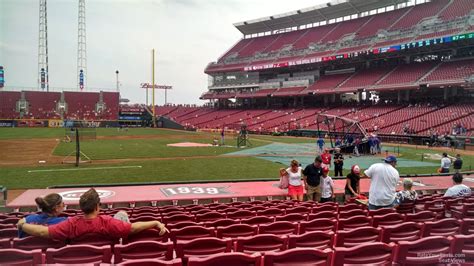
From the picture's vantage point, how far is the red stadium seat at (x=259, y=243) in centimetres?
436

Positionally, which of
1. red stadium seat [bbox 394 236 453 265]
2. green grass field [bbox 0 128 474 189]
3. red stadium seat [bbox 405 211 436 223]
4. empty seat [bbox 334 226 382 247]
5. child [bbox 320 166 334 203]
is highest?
red stadium seat [bbox 394 236 453 265]

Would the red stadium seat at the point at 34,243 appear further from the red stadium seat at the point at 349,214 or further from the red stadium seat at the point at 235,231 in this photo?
the red stadium seat at the point at 349,214

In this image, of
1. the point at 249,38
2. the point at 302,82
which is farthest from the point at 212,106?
the point at 302,82

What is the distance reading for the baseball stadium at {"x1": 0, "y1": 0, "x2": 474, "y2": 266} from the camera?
4344 millimetres

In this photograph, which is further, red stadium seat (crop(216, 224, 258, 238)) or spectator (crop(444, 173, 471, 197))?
spectator (crop(444, 173, 471, 197))

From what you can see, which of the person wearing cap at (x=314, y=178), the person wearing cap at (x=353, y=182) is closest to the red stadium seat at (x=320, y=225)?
the person wearing cap at (x=314, y=178)

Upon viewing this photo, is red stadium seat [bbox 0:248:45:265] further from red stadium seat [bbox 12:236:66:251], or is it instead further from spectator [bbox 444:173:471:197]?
spectator [bbox 444:173:471:197]

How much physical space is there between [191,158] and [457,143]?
87.1ft

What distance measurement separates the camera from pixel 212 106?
94.9m

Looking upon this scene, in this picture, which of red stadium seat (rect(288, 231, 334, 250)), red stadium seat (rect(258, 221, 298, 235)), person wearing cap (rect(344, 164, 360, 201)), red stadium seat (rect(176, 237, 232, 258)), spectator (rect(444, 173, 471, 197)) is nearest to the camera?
red stadium seat (rect(176, 237, 232, 258))

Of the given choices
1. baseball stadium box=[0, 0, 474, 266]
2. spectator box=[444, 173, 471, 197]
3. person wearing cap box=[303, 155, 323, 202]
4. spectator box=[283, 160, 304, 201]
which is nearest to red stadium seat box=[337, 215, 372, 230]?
baseball stadium box=[0, 0, 474, 266]

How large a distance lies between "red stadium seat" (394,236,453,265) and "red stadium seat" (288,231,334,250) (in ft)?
3.08

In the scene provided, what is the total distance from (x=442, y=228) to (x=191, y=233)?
12.4ft

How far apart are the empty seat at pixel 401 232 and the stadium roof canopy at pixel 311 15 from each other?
6937 centimetres
